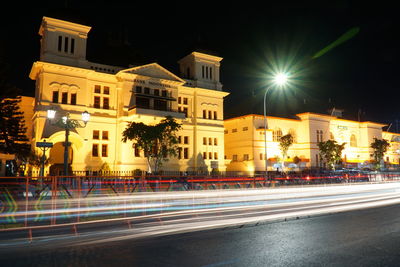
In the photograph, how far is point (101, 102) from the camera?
36656 millimetres

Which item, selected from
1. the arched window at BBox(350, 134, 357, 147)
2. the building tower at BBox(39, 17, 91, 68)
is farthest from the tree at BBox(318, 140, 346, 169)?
the building tower at BBox(39, 17, 91, 68)

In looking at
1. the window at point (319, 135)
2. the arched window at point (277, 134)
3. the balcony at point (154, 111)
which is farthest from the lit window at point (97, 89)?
the window at point (319, 135)

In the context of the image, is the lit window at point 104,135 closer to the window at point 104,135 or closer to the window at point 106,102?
the window at point 104,135

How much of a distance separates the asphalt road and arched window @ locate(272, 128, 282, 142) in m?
42.6

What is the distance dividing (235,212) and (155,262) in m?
6.62

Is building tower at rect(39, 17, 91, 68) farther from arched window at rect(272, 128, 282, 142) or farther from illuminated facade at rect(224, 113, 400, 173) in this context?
arched window at rect(272, 128, 282, 142)

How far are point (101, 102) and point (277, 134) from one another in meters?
28.9

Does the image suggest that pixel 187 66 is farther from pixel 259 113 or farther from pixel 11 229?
pixel 11 229

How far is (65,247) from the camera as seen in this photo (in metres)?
6.96

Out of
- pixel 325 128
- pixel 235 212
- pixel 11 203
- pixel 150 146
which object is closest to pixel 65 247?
pixel 235 212

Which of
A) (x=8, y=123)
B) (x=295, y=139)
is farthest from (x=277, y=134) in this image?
(x=8, y=123)

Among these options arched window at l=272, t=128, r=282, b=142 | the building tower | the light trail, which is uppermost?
the building tower

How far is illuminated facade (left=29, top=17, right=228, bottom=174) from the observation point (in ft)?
109

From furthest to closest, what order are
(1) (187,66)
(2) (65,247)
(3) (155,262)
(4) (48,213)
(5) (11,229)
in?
(1) (187,66) → (4) (48,213) → (5) (11,229) → (2) (65,247) → (3) (155,262)
